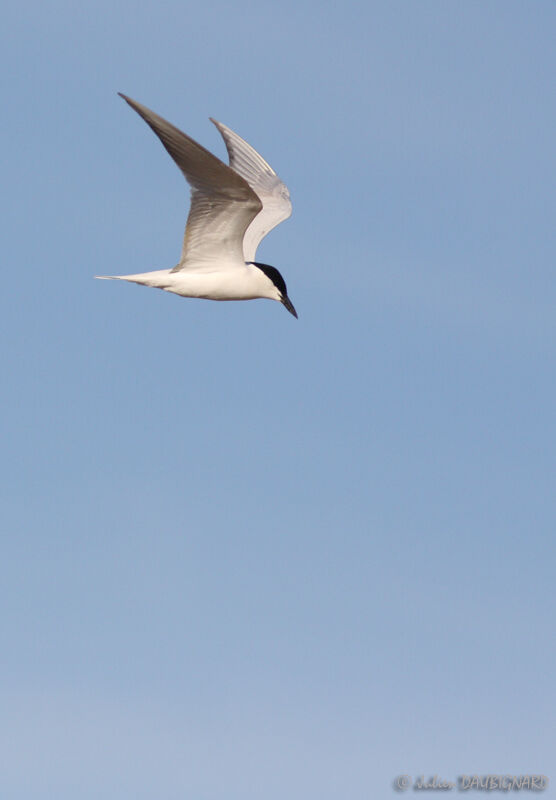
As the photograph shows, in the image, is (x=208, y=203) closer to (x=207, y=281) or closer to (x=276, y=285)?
(x=207, y=281)

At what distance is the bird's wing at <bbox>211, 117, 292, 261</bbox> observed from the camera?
19969 mm

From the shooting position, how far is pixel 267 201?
67.9 ft

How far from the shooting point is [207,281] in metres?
17.5

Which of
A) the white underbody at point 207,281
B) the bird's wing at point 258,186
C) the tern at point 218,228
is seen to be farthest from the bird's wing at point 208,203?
the bird's wing at point 258,186

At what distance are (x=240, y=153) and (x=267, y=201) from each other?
906 mm

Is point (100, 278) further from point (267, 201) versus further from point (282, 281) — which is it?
point (267, 201)

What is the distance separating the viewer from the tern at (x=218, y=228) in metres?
15.0

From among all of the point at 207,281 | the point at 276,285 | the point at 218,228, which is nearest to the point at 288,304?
the point at 276,285

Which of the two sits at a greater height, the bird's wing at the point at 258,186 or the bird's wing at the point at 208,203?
the bird's wing at the point at 258,186

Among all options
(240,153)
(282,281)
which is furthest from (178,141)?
(240,153)

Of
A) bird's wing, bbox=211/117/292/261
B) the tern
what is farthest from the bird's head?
bird's wing, bbox=211/117/292/261

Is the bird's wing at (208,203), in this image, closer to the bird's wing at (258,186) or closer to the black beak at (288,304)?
the black beak at (288,304)

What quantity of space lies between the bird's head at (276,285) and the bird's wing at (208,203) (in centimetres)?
70

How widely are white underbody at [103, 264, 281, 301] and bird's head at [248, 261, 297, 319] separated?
0.17 m
